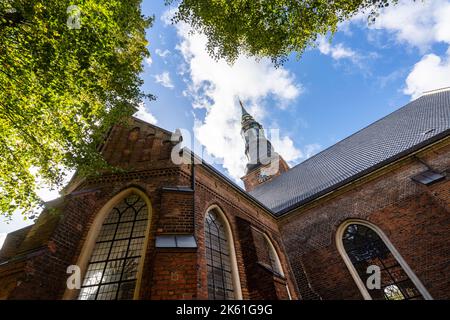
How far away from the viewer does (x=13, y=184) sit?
5.68 m

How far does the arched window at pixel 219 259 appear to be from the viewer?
600 centimetres

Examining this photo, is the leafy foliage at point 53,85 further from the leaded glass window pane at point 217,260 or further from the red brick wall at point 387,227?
the red brick wall at point 387,227

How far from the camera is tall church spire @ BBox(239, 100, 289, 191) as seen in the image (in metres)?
21.1

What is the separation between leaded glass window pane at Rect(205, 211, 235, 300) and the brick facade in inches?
14.8

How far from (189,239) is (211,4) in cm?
668

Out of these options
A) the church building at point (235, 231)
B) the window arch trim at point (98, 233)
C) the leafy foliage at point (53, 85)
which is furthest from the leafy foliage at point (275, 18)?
the window arch trim at point (98, 233)

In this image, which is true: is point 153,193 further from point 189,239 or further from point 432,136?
point 432,136

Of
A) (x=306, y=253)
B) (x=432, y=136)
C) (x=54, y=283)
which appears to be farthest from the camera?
(x=306, y=253)

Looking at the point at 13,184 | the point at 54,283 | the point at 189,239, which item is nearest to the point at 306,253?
the point at 189,239

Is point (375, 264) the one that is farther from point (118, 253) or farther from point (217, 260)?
point (118, 253)

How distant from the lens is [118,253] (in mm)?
5551

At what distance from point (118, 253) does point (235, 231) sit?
375 cm
